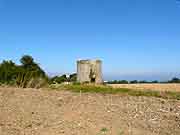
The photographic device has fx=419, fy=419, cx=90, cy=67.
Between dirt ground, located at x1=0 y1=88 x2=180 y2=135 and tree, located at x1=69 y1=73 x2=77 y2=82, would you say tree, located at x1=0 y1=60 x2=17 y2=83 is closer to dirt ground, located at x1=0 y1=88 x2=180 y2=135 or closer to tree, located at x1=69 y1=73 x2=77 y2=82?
tree, located at x1=69 y1=73 x2=77 y2=82

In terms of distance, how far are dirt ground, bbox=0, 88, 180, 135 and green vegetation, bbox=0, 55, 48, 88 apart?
6.06ft

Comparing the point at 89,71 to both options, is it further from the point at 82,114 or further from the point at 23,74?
the point at 82,114

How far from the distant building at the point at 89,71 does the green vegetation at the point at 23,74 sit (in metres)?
1.37

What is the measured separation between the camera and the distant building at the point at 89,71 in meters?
15.1

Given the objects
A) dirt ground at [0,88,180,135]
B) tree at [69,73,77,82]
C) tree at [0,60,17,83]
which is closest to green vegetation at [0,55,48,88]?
tree at [0,60,17,83]

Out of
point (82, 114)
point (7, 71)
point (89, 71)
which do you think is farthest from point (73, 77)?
point (82, 114)

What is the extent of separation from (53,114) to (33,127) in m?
0.73

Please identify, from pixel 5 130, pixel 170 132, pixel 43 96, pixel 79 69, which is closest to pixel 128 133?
pixel 170 132

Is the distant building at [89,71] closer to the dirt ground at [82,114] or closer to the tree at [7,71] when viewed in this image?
the tree at [7,71]

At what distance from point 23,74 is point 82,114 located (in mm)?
5562

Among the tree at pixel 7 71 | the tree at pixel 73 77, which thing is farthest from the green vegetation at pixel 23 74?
the tree at pixel 73 77

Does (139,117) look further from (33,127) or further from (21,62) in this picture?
(21,62)

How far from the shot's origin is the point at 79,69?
15.2 m

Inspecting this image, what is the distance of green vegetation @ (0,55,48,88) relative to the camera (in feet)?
35.2
